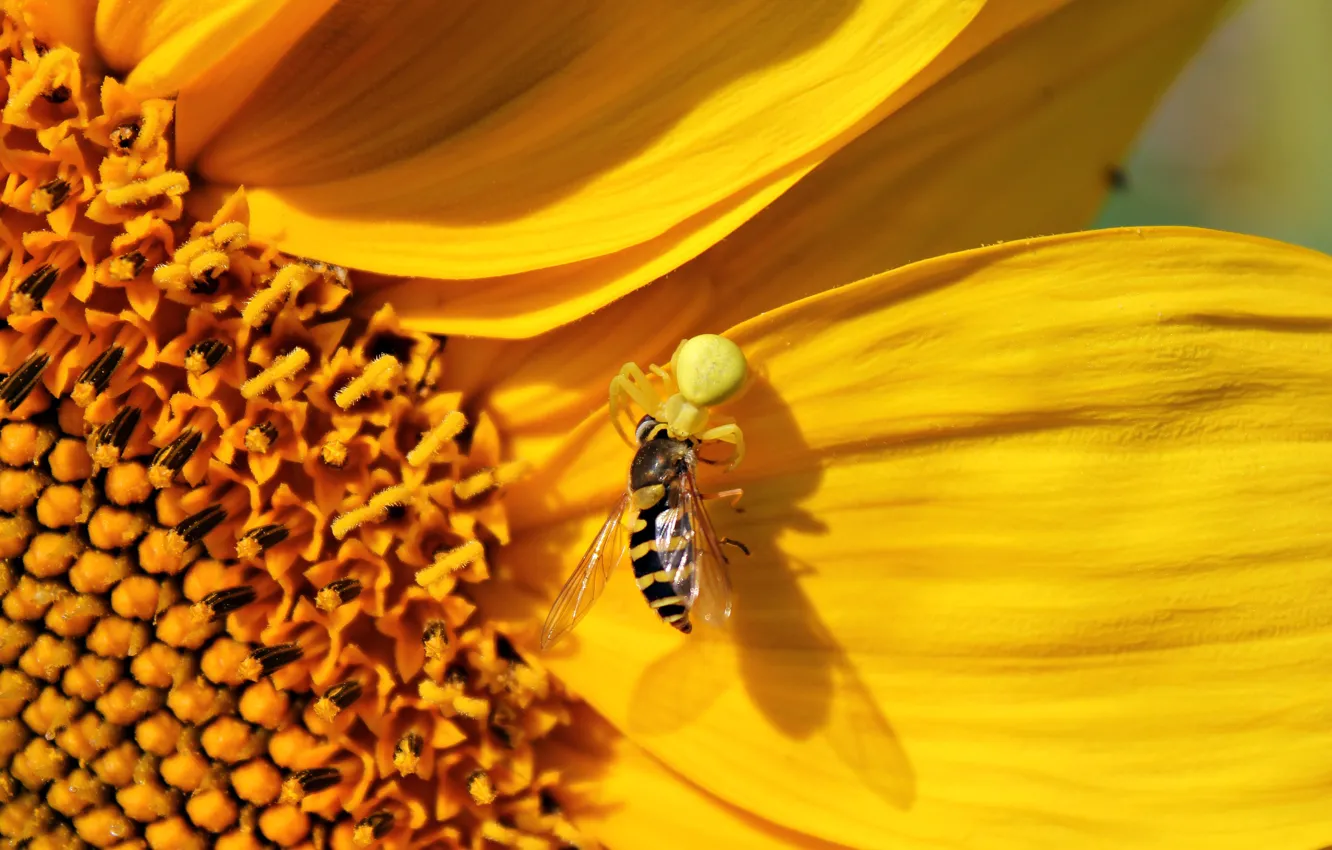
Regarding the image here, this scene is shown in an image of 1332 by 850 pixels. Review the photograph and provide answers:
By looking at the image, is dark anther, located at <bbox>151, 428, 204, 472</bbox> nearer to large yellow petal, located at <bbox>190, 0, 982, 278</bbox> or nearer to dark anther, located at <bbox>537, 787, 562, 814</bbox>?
large yellow petal, located at <bbox>190, 0, 982, 278</bbox>

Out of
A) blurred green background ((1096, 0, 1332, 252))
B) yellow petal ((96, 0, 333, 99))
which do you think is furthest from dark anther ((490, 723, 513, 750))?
blurred green background ((1096, 0, 1332, 252))

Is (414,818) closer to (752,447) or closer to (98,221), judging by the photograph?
(752,447)

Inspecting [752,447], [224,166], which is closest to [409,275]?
[224,166]

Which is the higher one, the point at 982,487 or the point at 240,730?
the point at 982,487

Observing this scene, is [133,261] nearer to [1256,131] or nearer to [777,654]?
[777,654]

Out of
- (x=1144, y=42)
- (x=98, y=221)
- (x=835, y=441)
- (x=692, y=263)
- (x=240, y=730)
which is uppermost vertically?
(x=1144, y=42)

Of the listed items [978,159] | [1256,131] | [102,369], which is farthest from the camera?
[1256,131]

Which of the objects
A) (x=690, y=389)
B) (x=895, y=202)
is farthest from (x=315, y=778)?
(x=895, y=202)
